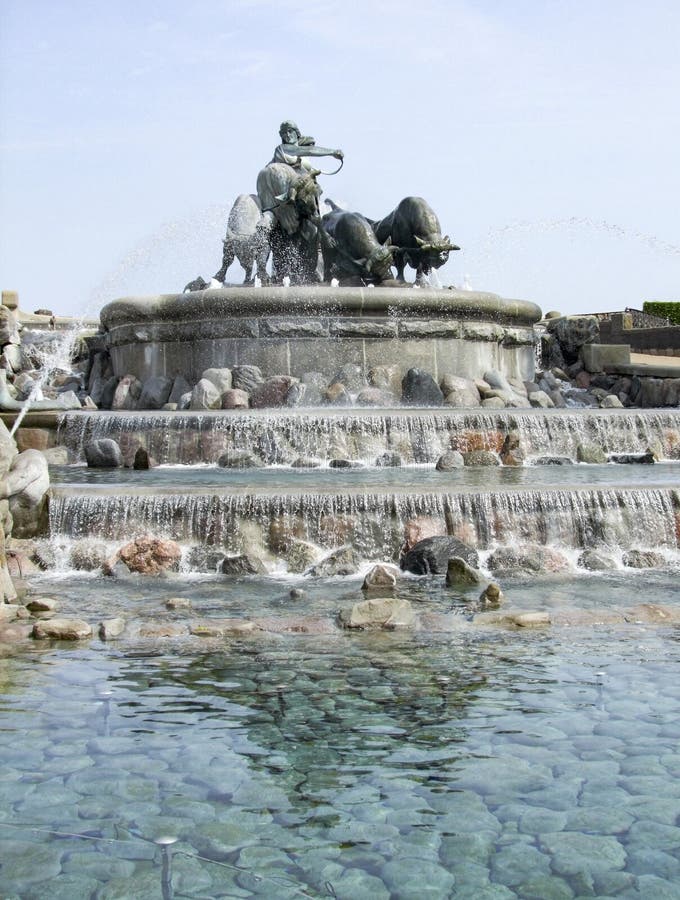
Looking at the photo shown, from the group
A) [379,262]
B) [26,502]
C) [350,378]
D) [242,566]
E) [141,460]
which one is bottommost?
[242,566]

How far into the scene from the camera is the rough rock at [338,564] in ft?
29.2

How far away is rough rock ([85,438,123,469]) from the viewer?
13.1m

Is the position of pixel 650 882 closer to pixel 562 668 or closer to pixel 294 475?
pixel 562 668

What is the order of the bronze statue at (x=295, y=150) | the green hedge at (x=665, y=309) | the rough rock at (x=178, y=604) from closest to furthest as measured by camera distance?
the rough rock at (x=178, y=604) < the bronze statue at (x=295, y=150) < the green hedge at (x=665, y=309)

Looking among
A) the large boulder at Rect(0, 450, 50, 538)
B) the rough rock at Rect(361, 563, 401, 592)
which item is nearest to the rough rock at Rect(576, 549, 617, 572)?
the rough rock at Rect(361, 563, 401, 592)

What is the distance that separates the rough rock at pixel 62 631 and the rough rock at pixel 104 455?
6.64 m

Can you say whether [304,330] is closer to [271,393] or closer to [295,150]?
[271,393]

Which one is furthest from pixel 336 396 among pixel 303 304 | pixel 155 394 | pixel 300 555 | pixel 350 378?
pixel 300 555

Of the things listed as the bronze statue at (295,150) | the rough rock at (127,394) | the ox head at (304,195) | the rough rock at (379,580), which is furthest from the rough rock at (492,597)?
the bronze statue at (295,150)

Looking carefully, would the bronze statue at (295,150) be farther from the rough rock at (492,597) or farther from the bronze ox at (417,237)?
the rough rock at (492,597)

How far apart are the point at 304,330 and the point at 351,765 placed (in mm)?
13631

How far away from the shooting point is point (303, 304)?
57.8 ft

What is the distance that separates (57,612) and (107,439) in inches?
243

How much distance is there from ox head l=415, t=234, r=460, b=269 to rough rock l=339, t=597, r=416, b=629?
13585mm
